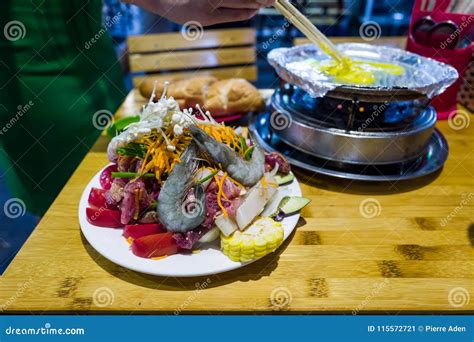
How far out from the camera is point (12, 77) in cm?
180

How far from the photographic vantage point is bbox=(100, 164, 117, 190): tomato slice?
1.32 meters

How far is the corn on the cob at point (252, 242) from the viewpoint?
1.05 meters

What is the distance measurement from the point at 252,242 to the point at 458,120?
169 centimetres

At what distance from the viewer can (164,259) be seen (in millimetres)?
1075

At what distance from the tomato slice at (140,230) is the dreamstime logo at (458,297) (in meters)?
0.87

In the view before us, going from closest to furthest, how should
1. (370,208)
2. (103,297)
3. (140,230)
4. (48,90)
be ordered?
(103,297)
(140,230)
(370,208)
(48,90)

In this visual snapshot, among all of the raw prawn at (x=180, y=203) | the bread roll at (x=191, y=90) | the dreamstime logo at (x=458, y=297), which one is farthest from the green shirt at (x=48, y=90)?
the dreamstime logo at (x=458, y=297)

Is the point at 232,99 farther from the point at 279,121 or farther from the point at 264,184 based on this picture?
the point at 264,184

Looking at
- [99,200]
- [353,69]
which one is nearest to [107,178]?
[99,200]

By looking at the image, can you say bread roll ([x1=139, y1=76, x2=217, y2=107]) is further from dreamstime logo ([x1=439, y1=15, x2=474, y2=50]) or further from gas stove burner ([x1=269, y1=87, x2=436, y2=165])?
dreamstime logo ([x1=439, y1=15, x2=474, y2=50])

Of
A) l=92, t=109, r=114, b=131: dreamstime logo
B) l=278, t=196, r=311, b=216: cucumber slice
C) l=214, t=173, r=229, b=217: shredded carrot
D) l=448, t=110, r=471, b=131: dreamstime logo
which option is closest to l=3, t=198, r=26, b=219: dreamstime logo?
l=92, t=109, r=114, b=131: dreamstime logo

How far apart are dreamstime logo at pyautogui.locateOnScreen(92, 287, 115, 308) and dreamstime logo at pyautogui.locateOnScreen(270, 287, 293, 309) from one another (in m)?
0.46
